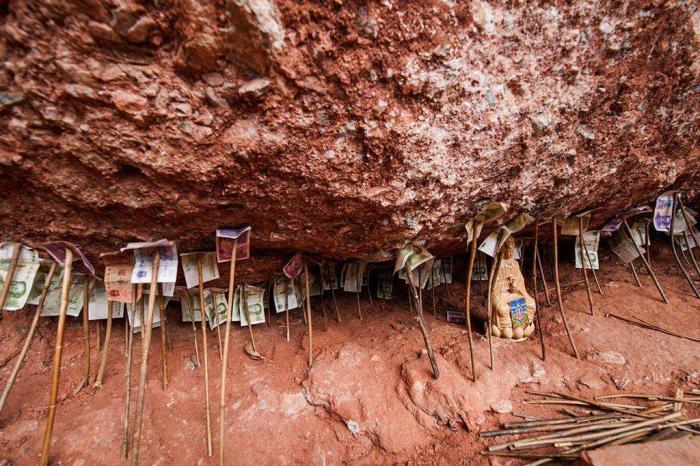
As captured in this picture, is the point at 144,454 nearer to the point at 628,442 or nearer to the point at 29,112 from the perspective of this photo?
the point at 29,112

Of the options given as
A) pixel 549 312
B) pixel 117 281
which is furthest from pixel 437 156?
pixel 549 312

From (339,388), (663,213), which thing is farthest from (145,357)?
(663,213)

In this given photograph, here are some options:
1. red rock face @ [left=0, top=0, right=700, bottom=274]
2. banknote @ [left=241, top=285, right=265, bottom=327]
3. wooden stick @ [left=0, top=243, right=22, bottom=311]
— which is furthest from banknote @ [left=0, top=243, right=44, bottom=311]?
banknote @ [left=241, top=285, right=265, bottom=327]

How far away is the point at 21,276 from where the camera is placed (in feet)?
5.48

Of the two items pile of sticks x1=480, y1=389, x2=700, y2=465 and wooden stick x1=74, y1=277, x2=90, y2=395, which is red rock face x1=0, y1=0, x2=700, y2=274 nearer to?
wooden stick x1=74, y1=277, x2=90, y2=395

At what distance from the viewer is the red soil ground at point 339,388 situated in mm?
1790

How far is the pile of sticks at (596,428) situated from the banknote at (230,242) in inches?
75.0

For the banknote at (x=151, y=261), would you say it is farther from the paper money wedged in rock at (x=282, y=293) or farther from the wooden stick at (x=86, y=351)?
the paper money wedged in rock at (x=282, y=293)

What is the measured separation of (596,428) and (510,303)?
0.99 meters

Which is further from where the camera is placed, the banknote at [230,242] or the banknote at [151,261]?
the banknote at [230,242]

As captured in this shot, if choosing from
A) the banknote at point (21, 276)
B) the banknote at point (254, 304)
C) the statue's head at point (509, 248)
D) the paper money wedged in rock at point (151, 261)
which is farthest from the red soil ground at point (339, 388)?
the paper money wedged in rock at point (151, 261)

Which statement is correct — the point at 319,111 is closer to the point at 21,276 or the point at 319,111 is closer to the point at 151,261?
the point at 151,261

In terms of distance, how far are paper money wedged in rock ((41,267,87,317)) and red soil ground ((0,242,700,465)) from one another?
1.54 ft

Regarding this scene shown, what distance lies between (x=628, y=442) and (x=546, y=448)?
405 mm
